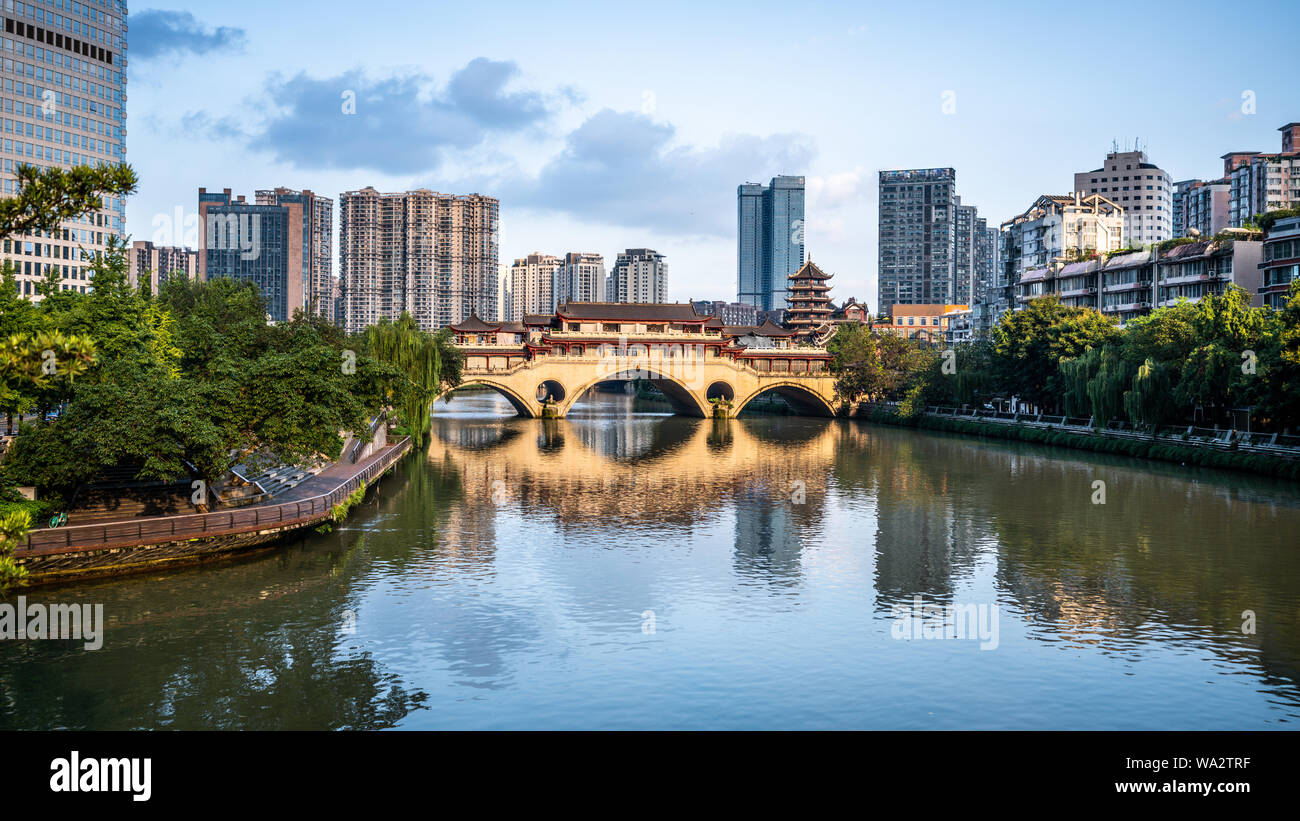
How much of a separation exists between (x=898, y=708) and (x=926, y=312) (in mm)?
138870

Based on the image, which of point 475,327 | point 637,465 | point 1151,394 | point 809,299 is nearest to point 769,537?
point 637,465

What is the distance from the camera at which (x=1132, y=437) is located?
49.4 meters

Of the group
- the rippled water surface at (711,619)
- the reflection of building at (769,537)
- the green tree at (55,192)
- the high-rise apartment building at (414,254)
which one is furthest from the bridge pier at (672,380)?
the high-rise apartment building at (414,254)

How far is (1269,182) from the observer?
105312mm

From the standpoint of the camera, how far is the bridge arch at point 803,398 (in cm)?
7988

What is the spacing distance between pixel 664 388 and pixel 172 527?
63.1m

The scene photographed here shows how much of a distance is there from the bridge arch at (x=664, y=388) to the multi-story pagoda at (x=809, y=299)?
97.3 feet

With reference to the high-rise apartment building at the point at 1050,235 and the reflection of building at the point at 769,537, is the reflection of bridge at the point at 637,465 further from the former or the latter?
the high-rise apartment building at the point at 1050,235

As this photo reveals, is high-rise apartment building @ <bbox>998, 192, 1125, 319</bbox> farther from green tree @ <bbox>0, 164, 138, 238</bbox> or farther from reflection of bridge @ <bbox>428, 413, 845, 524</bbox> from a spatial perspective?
green tree @ <bbox>0, 164, 138, 238</bbox>

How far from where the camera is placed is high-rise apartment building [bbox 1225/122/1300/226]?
103938 mm

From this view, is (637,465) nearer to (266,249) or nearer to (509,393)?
(509,393)
